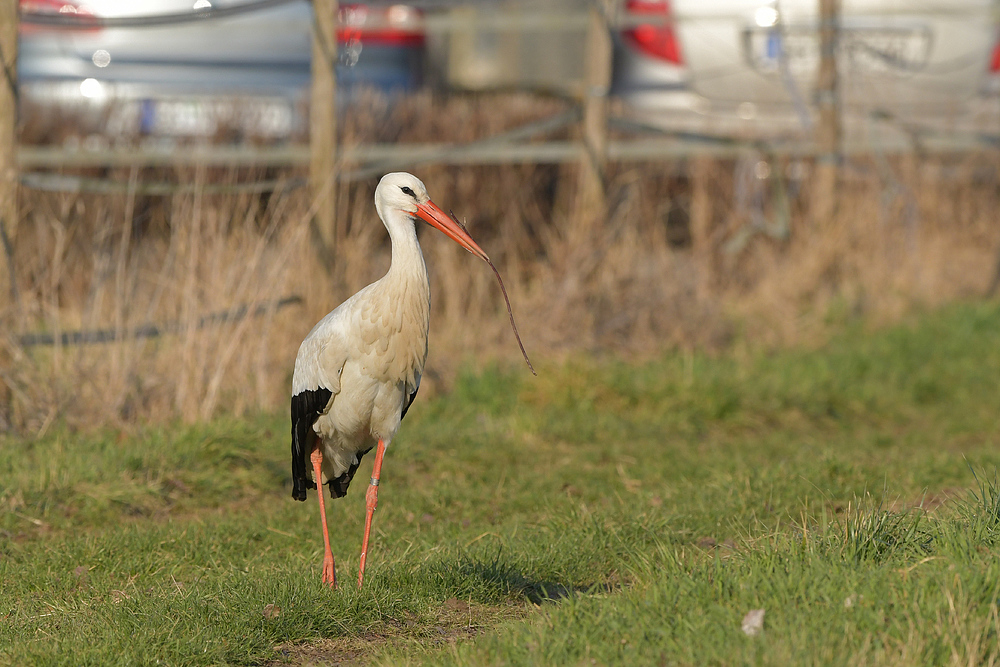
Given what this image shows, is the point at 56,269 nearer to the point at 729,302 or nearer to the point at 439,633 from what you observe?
the point at 439,633

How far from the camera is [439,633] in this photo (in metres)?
3.69

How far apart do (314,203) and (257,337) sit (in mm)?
754

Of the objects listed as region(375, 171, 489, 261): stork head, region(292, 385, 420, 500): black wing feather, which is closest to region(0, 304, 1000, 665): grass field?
region(292, 385, 420, 500): black wing feather

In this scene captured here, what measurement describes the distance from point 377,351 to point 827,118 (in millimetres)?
6676

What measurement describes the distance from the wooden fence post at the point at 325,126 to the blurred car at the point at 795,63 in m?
3.68

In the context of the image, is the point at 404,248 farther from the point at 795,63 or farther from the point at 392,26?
the point at 795,63

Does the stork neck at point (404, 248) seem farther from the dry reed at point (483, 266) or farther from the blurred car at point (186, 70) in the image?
the blurred car at point (186, 70)

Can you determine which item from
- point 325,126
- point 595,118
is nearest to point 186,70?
point 325,126

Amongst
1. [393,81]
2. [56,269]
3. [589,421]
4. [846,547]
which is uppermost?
[393,81]

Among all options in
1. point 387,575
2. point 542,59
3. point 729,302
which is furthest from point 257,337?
point 542,59

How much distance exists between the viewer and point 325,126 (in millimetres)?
6609

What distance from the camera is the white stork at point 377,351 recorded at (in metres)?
3.96

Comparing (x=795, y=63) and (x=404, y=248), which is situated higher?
(x=795, y=63)

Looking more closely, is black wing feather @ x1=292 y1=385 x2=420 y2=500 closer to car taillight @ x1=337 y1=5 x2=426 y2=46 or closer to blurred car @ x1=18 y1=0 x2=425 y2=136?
blurred car @ x1=18 y1=0 x2=425 y2=136
